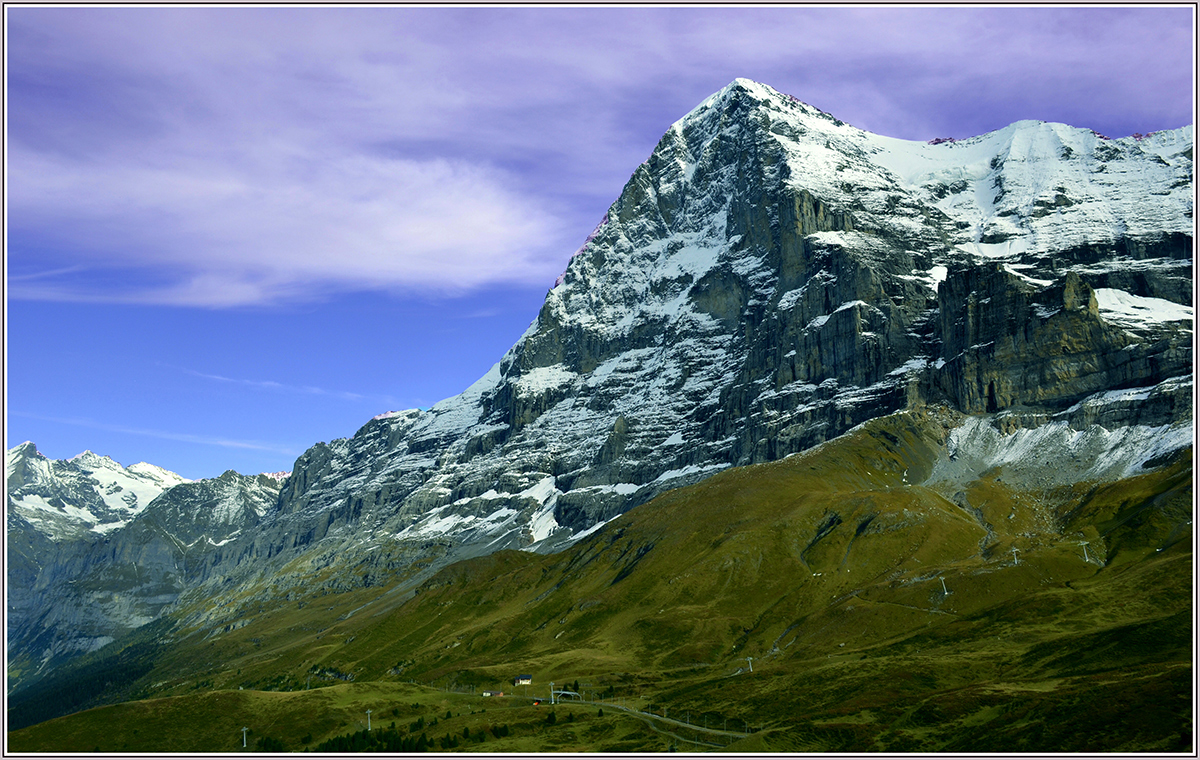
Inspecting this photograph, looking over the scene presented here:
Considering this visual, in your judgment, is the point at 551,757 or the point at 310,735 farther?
the point at 310,735

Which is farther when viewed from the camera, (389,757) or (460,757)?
(460,757)

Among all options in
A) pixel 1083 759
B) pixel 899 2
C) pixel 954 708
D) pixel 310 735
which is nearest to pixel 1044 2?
pixel 899 2

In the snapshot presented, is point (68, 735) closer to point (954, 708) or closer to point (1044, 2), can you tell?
point (954, 708)

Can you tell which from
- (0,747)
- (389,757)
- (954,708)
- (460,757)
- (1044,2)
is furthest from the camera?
(954,708)

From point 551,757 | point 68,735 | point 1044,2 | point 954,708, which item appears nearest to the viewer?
point 1044,2

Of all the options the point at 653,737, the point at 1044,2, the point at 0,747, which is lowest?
the point at 653,737

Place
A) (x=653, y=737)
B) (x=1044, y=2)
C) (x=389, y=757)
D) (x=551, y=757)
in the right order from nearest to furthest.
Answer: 1. (x=1044, y=2)
2. (x=551, y=757)
3. (x=389, y=757)
4. (x=653, y=737)

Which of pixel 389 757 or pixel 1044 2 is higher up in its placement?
pixel 1044 2

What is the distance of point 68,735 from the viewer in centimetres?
19925

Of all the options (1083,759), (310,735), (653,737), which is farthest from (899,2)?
(310,735)

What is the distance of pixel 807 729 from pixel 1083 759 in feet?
234

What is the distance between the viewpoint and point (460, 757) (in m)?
151

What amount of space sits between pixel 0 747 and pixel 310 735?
114m

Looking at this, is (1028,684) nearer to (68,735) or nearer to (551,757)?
(551,757)
